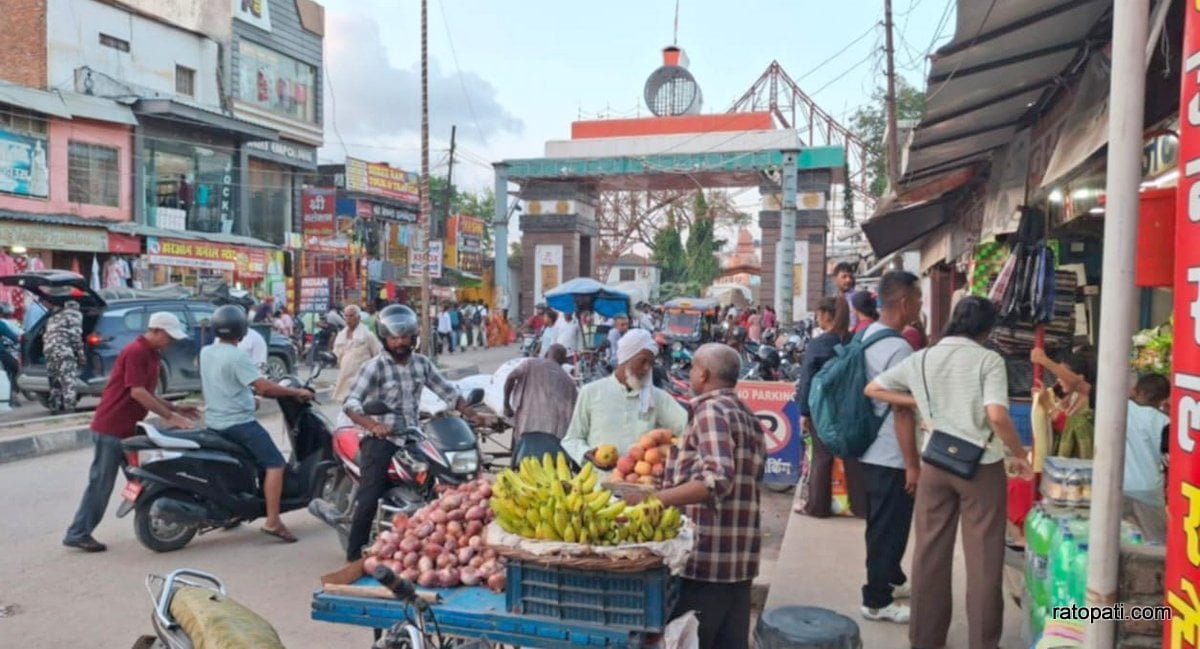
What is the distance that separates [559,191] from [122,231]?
41.2 feet

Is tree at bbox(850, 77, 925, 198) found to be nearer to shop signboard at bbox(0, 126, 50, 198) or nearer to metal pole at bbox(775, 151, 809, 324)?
metal pole at bbox(775, 151, 809, 324)

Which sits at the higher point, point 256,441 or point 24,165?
point 24,165

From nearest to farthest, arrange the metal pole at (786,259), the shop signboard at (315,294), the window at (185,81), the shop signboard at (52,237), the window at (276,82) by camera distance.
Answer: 1. the metal pole at (786,259)
2. the shop signboard at (52,237)
3. the shop signboard at (315,294)
4. the window at (185,81)
5. the window at (276,82)

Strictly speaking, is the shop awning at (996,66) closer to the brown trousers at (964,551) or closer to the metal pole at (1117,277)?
the metal pole at (1117,277)

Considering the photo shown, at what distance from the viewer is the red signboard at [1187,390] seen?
2115 millimetres

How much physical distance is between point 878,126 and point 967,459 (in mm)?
27927

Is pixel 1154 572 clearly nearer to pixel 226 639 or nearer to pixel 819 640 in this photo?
pixel 819 640

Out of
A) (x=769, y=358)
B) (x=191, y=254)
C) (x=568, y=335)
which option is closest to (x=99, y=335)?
(x=568, y=335)

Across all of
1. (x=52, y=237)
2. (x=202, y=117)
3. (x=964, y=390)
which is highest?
(x=202, y=117)

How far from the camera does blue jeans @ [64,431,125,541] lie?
6145 millimetres

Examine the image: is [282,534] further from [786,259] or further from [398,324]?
[786,259]

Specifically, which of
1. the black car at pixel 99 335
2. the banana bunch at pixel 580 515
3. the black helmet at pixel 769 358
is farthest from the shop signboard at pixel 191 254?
the banana bunch at pixel 580 515

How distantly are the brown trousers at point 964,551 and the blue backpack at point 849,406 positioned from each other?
1.70ft

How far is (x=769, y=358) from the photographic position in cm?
1067
